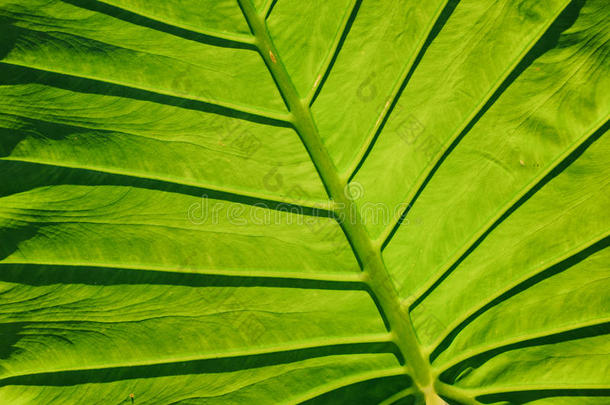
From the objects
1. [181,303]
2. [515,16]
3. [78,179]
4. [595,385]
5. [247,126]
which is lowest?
[595,385]

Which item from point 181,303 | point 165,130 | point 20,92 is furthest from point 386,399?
point 20,92

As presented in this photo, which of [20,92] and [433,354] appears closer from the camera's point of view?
[20,92]

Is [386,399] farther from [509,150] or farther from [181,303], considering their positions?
[509,150]

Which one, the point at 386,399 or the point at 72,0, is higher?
the point at 72,0
